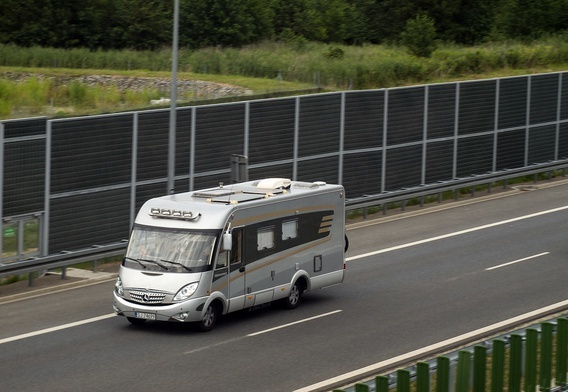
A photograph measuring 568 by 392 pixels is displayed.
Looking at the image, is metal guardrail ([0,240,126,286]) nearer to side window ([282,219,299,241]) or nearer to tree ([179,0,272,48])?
side window ([282,219,299,241])

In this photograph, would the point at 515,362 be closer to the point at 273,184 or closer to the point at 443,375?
the point at 443,375

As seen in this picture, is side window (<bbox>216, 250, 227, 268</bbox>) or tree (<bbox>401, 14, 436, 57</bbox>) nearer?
side window (<bbox>216, 250, 227, 268</bbox>)

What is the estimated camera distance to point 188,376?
660 inches

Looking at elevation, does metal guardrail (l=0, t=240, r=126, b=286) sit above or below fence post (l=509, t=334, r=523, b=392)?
below

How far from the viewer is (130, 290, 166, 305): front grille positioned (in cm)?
1934

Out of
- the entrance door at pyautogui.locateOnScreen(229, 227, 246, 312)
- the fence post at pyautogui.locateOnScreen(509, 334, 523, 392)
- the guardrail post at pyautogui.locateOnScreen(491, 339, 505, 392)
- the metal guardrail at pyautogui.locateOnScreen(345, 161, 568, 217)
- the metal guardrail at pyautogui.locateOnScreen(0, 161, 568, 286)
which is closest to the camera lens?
the guardrail post at pyautogui.locateOnScreen(491, 339, 505, 392)

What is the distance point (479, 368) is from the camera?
12922 mm

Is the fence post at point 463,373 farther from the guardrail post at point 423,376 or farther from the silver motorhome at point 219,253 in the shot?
the silver motorhome at point 219,253

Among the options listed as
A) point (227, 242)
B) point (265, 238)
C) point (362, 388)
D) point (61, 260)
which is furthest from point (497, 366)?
point (61, 260)

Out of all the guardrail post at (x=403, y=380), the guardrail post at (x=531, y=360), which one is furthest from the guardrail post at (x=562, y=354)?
the guardrail post at (x=403, y=380)

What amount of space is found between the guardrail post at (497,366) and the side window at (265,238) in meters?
8.07

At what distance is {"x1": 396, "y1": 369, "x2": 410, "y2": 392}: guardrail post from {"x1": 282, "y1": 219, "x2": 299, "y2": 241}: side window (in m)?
9.54

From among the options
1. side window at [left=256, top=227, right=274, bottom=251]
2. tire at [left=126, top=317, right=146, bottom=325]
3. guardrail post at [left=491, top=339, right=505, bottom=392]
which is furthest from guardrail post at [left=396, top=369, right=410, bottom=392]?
side window at [left=256, top=227, right=274, bottom=251]

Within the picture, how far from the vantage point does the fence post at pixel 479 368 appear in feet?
42.2
